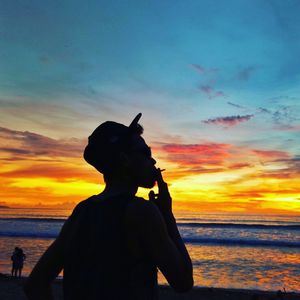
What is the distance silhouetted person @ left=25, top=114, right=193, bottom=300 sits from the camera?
4.75ft

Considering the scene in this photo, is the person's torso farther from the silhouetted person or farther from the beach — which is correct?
the beach

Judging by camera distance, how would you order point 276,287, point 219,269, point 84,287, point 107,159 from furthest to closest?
point 219,269
point 276,287
point 107,159
point 84,287

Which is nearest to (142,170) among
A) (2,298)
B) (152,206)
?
(152,206)

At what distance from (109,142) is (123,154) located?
0.27 ft

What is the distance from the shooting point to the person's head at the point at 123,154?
1657mm

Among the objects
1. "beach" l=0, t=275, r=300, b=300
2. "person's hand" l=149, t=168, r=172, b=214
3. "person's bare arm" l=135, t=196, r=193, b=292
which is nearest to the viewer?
"person's bare arm" l=135, t=196, r=193, b=292

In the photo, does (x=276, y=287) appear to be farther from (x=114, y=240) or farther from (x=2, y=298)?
(x=114, y=240)

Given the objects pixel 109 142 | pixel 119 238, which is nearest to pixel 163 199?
pixel 119 238

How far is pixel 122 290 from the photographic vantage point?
150cm

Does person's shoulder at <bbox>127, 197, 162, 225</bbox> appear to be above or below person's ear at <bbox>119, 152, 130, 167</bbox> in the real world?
below

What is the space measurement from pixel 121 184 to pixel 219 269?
20.4m

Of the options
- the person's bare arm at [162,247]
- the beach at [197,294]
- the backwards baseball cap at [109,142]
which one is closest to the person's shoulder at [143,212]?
the person's bare arm at [162,247]

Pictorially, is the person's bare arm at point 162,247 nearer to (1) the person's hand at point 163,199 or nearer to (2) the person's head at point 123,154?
(1) the person's hand at point 163,199

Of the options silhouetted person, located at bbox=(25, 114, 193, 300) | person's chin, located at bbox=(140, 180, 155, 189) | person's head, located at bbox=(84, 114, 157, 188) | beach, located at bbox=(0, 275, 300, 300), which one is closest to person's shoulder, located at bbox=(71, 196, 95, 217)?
silhouetted person, located at bbox=(25, 114, 193, 300)
